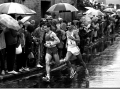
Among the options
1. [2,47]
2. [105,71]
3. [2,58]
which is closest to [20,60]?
[2,58]

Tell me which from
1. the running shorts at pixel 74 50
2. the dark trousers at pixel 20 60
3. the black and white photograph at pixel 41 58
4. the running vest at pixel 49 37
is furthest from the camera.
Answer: the dark trousers at pixel 20 60

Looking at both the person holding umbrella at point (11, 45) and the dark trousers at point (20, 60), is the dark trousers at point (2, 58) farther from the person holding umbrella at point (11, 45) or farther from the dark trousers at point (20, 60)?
the dark trousers at point (20, 60)

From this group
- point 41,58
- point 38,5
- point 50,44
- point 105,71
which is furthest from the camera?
point 38,5

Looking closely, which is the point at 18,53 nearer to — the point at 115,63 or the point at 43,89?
the point at 43,89

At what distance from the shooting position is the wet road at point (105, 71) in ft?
43.0

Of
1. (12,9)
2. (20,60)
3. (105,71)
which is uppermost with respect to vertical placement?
(12,9)

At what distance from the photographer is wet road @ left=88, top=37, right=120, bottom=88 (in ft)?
43.0

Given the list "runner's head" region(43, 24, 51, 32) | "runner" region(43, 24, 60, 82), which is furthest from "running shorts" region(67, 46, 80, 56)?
"runner's head" region(43, 24, 51, 32)

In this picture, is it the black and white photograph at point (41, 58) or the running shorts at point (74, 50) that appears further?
the running shorts at point (74, 50)

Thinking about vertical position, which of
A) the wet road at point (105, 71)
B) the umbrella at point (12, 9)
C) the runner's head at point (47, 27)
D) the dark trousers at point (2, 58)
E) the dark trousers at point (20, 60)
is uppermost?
the umbrella at point (12, 9)

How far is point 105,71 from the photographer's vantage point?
52.5 feet

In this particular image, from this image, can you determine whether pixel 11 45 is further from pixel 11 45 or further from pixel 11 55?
pixel 11 55

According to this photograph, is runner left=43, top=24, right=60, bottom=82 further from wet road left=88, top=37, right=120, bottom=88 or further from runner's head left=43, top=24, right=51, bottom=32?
wet road left=88, top=37, right=120, bottom=88

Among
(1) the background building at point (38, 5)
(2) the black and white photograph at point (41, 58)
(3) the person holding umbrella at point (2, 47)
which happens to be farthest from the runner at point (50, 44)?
(1) the background building at point (38, 5)
